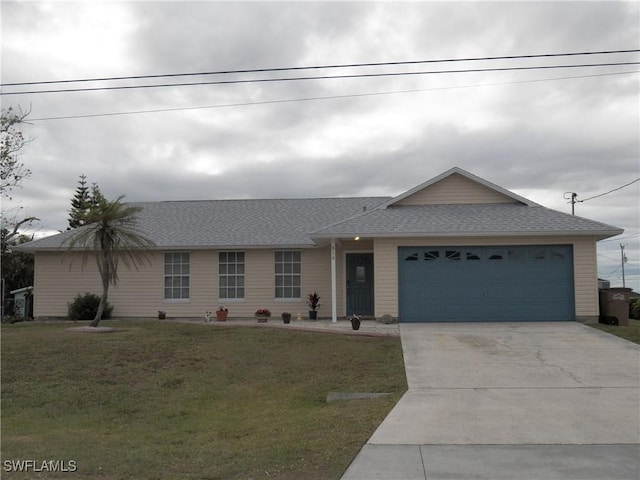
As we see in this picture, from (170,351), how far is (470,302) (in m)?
9.39

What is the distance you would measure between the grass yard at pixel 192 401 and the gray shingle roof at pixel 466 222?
13.3ft

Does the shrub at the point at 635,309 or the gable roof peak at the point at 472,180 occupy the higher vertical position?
the gable roof peak at the point at 472,180

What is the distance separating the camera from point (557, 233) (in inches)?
674

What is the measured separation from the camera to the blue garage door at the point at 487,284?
17.6 metres

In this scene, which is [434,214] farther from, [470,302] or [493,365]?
[493,365]

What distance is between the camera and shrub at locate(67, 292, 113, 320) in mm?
20875

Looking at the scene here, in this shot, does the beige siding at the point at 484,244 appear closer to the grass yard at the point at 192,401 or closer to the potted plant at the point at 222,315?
the grass yard at the point at 192,401

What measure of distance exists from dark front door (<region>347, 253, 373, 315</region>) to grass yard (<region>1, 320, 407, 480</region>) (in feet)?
15.3

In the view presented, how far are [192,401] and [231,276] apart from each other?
11495 millimetres

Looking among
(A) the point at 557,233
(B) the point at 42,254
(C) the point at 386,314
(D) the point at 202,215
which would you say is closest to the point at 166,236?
(D) the point at 202,215

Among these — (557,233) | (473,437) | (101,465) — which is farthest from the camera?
(557,233)

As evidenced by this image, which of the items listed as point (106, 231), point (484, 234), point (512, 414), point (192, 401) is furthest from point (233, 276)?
point (512, 414)

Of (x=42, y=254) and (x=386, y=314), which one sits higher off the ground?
(x=42, y=254)

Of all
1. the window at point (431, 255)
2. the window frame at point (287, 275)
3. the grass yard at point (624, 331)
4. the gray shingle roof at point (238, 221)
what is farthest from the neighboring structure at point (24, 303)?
the grass yard at point (624, 331)
